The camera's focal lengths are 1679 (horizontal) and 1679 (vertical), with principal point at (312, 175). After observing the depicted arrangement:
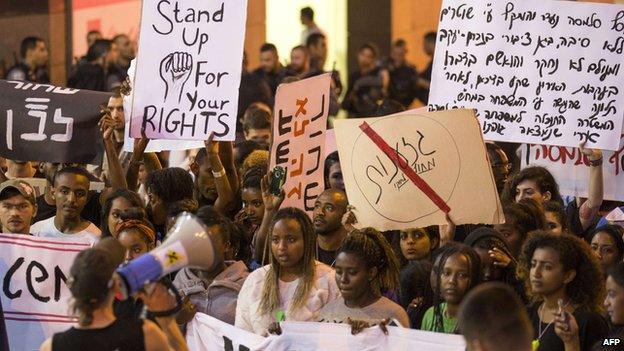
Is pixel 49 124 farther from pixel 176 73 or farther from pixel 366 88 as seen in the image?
pixel 366 88

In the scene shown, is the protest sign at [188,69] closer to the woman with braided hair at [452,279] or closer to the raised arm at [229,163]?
the raised arm at [229,163]

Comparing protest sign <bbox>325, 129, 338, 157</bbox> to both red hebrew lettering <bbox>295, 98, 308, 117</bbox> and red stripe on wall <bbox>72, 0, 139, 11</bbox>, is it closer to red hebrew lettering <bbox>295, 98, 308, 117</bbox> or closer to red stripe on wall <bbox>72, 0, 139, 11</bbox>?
red hebrew lettering <bbox>295, 98, 308, 117</bbox>

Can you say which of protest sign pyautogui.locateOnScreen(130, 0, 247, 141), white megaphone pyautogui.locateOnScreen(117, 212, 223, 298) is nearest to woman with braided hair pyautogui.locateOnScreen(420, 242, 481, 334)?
white megaphone pyautogui.locateOnScreen(117, 212, 223, 298)

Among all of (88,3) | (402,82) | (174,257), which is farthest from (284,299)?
(88,3)

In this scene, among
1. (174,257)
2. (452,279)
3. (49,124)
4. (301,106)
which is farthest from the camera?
(49,124)

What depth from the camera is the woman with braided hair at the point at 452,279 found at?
8023mm

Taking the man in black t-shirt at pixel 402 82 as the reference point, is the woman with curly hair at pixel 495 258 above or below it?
below

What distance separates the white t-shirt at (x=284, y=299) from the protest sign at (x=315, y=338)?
0.12 m

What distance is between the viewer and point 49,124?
10797 mm

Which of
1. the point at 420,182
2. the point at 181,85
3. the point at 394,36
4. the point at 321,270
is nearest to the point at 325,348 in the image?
the point at 321,270

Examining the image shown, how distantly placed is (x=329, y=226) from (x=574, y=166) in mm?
2367

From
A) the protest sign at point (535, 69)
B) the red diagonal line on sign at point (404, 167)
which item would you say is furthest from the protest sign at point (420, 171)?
the protest sign at point (535, 69)

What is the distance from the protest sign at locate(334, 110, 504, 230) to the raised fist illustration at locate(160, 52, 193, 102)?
1.32 meters

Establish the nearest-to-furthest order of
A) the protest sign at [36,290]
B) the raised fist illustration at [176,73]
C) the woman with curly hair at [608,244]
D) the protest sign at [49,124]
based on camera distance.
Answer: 1. the protest sign at [36,290]
2. the woman with curly hair at [608,244]
3. the raised fist illustration at [176,73]
4. the protest sign at [49,124]
